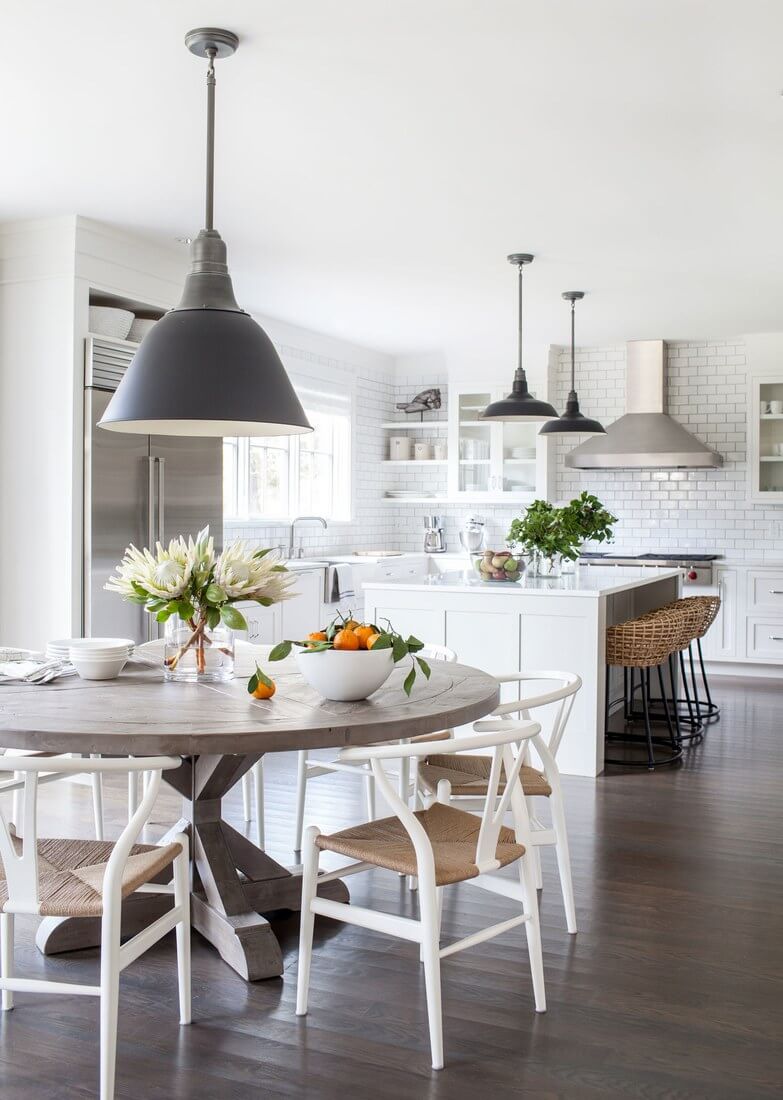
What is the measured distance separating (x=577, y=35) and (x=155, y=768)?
2.43 meters

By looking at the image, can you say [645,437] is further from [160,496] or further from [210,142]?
[210,142]

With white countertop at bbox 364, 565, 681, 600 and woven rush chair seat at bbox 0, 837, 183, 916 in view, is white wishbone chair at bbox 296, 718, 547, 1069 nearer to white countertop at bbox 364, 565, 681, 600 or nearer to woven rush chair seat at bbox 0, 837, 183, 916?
woven rush chair seat at bbox 0, 837, 183, 916

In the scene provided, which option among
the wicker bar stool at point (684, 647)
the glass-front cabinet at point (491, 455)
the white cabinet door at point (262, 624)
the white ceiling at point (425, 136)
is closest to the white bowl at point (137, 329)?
the white ceiling at point (425, 136)

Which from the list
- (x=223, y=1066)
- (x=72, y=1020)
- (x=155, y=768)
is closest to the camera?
(x=155, y=768)

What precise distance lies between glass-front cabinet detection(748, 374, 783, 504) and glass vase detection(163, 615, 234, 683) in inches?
251

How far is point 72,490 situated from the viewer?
5215mm

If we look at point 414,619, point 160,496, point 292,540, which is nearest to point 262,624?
point 160,496

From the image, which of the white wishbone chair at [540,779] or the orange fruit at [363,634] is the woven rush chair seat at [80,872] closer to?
the orange fruit at [363,634]

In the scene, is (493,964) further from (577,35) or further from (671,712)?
(671,712)

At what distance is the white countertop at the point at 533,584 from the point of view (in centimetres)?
526

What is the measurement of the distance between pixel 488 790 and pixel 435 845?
0.22m

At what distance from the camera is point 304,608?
7141 mm

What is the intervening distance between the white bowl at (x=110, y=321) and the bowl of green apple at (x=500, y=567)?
2221 mm

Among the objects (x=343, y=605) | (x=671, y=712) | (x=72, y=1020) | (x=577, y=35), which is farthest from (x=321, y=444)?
(x=72, y=1020)
